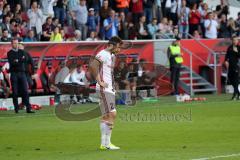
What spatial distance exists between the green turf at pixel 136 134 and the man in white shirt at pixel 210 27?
29.2 ft

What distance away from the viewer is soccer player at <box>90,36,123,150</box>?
14531 millimetres

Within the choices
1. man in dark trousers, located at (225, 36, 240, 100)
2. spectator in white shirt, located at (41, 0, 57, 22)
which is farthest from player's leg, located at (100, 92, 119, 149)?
spectator in white shirt, located at (41, 0, 57, 22)

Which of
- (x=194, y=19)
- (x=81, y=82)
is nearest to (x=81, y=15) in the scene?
(x=81, y=82)

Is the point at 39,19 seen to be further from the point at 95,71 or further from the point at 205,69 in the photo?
the point at 95,71

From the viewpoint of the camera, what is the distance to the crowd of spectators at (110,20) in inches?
1142

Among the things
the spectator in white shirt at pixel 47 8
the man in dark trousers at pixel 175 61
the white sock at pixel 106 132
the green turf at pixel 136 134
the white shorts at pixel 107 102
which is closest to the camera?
the green turf at pixel 136 134

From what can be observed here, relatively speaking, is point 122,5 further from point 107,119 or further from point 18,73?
point 107,119

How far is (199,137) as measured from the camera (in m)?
16.6

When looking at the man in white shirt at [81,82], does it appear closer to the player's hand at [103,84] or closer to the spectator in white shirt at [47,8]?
the spectator in white shirt at [47,8]

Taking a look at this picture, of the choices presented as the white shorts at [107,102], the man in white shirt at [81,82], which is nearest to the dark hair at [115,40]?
the white shorts at [107,102]

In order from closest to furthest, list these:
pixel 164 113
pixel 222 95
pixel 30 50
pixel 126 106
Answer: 1. pixel 164 113
2. pixel 126 106
3. pixel 30 50
4. pixel 222 95

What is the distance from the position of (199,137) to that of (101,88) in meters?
2.90

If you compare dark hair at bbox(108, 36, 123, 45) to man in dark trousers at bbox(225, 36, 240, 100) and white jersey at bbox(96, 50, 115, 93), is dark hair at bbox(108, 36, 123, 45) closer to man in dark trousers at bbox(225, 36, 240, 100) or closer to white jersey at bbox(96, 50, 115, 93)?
white jersey at bbox(96, 50, 115, 93)

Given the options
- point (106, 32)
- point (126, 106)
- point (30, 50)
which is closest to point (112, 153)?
point (126, 106)
